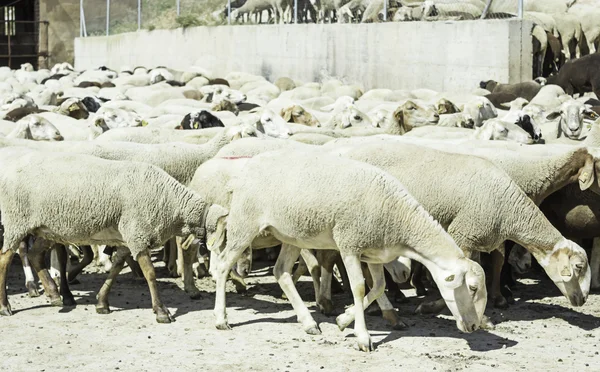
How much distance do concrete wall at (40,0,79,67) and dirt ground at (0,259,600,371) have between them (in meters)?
31.0

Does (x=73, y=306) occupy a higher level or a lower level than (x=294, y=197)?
lower

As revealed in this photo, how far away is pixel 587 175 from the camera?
8312 millimetres

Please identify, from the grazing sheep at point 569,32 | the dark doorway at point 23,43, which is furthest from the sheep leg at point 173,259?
the dark doorway at point 23,43

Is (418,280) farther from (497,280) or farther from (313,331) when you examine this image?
(313,331)

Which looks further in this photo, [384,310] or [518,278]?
[518,278]

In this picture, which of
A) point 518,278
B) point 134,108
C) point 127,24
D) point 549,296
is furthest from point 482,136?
point 127,24

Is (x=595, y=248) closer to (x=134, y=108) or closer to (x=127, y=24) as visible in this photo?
(x=134, y=108)

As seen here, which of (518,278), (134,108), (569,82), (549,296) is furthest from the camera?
(569,82)

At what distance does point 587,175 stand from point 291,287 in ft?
9.20

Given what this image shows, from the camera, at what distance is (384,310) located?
7.48 metres

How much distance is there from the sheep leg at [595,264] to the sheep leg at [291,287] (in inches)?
119

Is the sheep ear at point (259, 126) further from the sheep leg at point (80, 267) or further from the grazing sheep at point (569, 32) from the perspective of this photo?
the grazing sheep at point (569, 32)

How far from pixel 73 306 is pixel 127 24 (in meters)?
29.1

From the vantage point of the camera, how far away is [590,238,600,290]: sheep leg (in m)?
8.95
